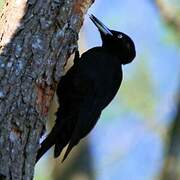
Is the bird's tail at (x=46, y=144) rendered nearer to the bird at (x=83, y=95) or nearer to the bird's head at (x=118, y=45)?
the bird at (x=83, y=95)

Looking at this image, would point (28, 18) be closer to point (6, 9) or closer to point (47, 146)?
point (6, 9)

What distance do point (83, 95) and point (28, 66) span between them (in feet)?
4.07

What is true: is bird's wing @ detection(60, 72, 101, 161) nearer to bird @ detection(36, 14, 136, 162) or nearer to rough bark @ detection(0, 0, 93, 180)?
bird @ detection(36, 14, 136, 162)

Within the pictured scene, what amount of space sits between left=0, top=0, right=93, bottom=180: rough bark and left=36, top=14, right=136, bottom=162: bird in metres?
0.75

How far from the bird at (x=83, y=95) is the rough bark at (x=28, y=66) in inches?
29.6

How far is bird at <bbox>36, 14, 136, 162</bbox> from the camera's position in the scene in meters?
4.91

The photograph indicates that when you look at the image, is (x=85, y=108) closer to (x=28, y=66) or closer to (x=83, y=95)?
(x=83, y=95)

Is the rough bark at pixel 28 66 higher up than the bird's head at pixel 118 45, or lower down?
higher up

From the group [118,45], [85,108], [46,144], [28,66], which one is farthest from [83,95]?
[28,66]

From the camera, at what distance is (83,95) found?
5.11 metres

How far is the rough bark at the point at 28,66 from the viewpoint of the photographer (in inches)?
143

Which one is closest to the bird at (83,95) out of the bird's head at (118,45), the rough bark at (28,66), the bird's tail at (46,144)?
the bird's tail at (46,144)

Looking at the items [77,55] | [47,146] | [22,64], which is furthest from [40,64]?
[77,55]

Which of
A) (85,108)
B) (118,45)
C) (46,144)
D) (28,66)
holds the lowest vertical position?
(46,144)
